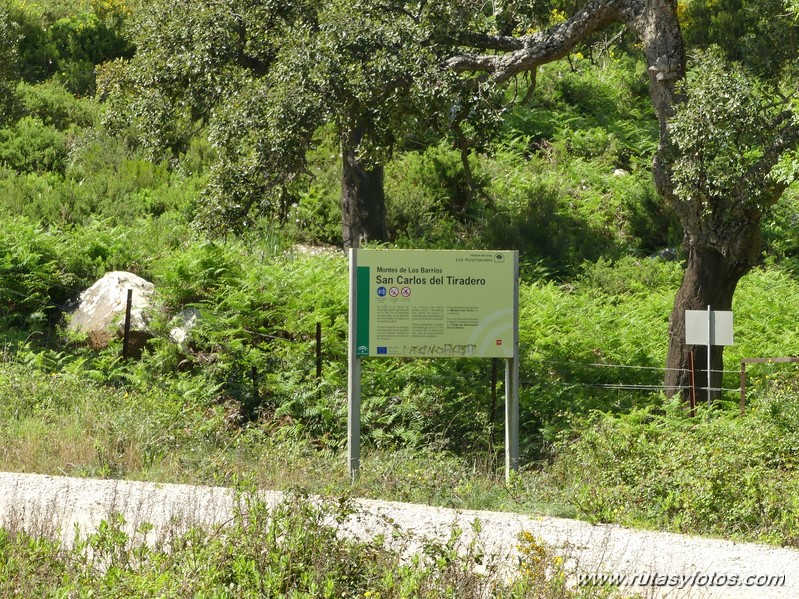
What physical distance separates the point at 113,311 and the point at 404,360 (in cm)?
422

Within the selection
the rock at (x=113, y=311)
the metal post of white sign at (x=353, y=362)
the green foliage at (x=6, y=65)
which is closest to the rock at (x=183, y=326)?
the rock at (x=113, y=311)

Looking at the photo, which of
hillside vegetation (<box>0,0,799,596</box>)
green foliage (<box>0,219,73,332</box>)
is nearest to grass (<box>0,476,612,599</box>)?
hillside vegetation (<box>0,0,799,596</box>)

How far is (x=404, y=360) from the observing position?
46.9 feet

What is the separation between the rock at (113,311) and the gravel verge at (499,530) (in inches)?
236

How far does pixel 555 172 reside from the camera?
24.3 metres

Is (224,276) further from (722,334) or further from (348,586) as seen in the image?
(348,586)

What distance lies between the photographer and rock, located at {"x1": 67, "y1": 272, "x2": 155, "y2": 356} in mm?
14414

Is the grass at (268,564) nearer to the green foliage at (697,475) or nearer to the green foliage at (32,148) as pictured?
the green foliage at (697,475)

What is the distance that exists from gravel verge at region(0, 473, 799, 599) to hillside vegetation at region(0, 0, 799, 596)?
42 centimetres

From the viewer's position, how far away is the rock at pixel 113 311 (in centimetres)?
1441

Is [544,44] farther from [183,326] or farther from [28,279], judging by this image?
[28,279]

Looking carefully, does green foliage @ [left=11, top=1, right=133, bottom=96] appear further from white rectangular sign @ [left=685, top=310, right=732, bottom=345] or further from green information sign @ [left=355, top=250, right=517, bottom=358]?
white rectangular sign @ [left=685, top=310, right=732, bottom=345]

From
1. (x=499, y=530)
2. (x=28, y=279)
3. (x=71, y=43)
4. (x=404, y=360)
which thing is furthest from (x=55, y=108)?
(x=499, y=530)

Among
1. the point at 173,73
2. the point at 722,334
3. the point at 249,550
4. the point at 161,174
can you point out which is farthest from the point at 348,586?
the point at 161,174
